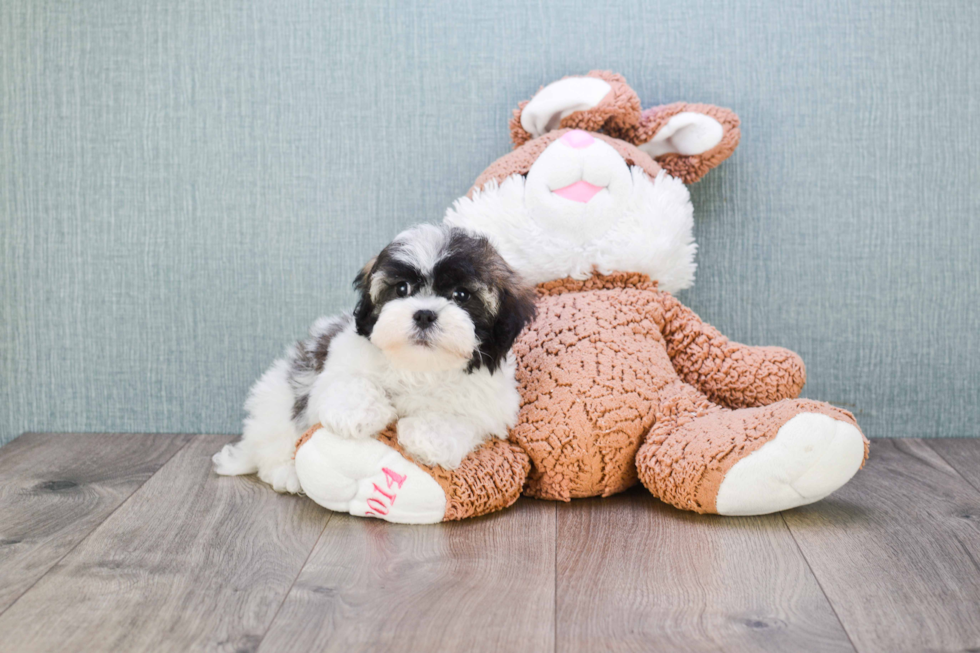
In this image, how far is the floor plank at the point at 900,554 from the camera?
3.64 ft

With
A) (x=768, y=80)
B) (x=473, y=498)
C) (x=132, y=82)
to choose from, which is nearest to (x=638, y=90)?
(x=768, y=80)

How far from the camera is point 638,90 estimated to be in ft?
6.68

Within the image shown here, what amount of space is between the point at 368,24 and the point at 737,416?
4.16ft

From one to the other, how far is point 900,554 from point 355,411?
0.93 metres

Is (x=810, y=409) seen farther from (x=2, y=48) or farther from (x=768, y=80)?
(x=2, y=48)

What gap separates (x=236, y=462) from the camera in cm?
180

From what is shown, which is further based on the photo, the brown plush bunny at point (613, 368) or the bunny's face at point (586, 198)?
the bunny's face at point (586, 198)

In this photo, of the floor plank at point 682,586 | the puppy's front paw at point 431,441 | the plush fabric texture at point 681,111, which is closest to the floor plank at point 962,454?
the floor plank at point 682,586

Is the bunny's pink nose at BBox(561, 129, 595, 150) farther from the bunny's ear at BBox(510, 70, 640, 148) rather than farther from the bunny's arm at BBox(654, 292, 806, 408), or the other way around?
the bunny's arm at BBox(654, 292, 806, 408)

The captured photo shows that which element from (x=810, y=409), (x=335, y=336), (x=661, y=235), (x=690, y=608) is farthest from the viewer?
(x=661, y=235)

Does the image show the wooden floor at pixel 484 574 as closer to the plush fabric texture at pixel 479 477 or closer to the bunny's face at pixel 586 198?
the plush fabric texture at pixel 479 477

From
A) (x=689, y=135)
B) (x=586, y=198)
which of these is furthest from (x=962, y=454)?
(x=586, y=198)

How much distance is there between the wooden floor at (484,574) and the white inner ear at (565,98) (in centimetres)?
83

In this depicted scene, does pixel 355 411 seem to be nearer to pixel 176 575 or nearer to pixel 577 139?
pixel 176 575
